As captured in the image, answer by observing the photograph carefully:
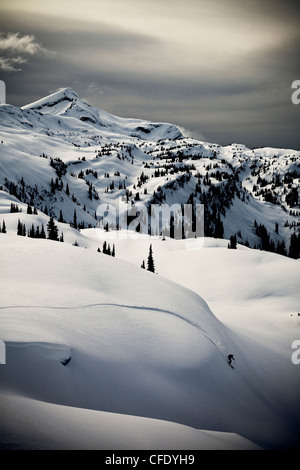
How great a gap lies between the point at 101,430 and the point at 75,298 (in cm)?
889

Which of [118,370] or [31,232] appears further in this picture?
[31,232]

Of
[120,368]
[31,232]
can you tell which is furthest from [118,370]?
[31,232]

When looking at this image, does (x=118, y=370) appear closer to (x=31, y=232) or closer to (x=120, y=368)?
(x=120, y=368)

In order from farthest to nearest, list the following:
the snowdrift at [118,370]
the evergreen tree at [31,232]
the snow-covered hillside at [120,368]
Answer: the evergreen tree at [31,232]
the snowdrift at [118,370]
the snow-covered hillside at [120,368]

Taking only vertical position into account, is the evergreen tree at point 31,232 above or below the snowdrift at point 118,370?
below

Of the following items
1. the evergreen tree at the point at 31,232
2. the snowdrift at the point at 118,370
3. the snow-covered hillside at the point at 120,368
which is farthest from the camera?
the evergreen tree at the point at 31,232

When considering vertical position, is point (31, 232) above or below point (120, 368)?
below

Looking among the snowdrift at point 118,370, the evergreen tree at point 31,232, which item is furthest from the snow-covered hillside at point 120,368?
the evergreen tree at point 31,232

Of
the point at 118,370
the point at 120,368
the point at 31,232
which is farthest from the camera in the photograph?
the point at 31,232

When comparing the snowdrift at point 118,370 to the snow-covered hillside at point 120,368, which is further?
the snowdrift at point 118,370

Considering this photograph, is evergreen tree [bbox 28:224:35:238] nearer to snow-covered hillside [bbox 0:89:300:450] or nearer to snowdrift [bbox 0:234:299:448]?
snow-covered hillside [bbox 0:89:300:450]

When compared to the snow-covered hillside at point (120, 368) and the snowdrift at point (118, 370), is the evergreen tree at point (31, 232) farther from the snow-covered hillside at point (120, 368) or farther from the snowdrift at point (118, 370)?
the snowdrift at point (118, 370)

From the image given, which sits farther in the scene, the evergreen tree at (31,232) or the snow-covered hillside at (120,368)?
the evergreen tree at (31,232)
